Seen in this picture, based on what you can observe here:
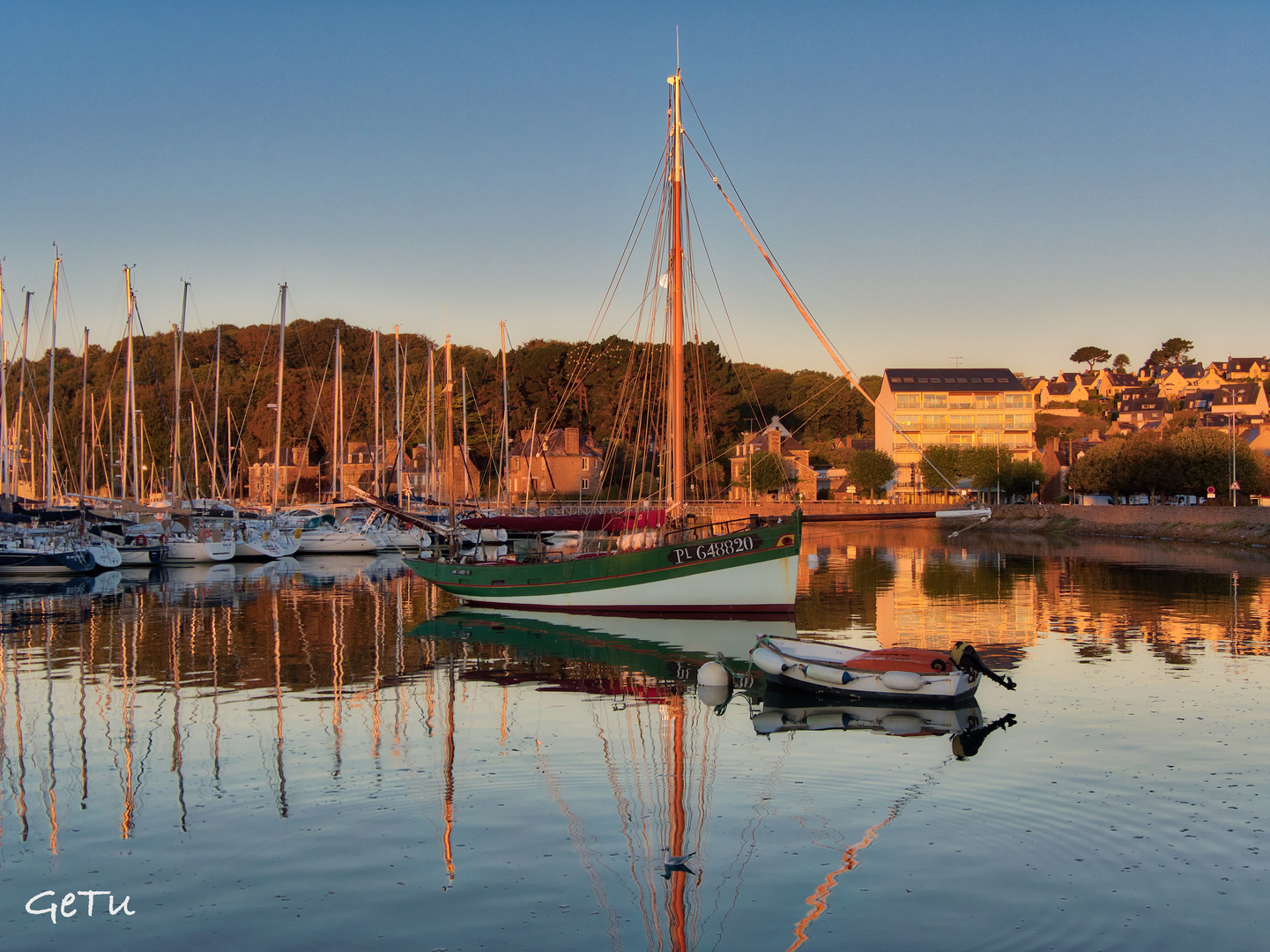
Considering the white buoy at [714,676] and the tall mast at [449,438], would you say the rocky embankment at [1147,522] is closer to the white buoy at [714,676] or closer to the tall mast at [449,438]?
the tall mast at [449,438]

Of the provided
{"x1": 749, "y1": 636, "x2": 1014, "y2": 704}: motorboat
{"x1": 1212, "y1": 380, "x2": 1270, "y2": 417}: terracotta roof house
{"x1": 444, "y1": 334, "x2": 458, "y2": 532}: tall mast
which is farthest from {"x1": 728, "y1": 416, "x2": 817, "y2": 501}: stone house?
{"x1": 749, "y1": 636, "x2": 1014, "y2": 704}: motorboat

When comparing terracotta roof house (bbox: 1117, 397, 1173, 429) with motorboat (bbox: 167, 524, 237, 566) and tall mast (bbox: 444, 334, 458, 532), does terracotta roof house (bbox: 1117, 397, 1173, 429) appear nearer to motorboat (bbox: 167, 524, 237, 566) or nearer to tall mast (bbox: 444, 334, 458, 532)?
motorboat (bbox: 167, 524, 237, 566)

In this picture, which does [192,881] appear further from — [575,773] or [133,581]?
[133,581]

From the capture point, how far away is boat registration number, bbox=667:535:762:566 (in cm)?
3331

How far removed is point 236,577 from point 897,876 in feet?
148

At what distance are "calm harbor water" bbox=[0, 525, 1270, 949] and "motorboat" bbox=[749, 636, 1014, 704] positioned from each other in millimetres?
510

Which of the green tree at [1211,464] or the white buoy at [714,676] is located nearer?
the white buoy at [714,676]

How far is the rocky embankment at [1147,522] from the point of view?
74.8 meters

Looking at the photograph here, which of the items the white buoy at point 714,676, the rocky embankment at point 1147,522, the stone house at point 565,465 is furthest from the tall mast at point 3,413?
the stone house at point 565,465

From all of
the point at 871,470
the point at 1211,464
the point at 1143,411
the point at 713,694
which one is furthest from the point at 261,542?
the point at 1143,411

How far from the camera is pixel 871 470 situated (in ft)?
441

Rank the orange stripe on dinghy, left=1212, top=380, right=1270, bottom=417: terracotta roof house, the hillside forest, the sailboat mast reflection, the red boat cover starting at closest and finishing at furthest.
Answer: the sailboat mast reflection, the orange stripe on dinghy, the red boat cover, the hillside forest, left=1212, top=380, right=1270, bottom=417: terracotta roof house

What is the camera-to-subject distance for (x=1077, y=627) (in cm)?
3256

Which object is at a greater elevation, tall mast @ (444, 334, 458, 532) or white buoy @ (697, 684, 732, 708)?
tall mast @ (444, 334, 458, 532)
